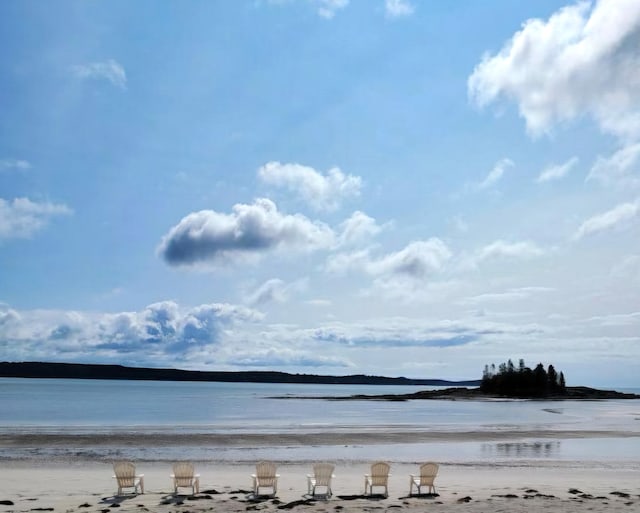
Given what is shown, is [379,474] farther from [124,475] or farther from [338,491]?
[124,475]

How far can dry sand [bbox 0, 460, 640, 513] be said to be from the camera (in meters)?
15.5

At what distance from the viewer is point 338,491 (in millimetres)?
18281

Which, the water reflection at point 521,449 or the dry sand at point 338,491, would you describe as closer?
the dry sand at point 338,491

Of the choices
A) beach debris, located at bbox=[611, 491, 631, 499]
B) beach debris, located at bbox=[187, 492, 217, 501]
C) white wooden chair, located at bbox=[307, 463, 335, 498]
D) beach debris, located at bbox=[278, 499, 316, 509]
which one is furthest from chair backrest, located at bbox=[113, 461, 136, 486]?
beach debris, located at bbox=[611, 491, 631, 499]

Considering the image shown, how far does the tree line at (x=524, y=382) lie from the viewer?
440 feet

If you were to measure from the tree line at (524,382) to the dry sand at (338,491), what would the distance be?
115 metres

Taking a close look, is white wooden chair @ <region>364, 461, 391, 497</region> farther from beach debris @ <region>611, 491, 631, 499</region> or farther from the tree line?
the tree line

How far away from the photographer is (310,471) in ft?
75.4

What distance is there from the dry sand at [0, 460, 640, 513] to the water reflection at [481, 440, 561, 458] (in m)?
4.46

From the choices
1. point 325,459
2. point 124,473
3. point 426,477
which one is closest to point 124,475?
point 124,473

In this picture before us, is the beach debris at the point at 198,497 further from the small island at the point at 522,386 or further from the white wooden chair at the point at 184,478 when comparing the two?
the small island at the point at 522,386

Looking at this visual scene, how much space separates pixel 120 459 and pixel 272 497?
1215 centimetres

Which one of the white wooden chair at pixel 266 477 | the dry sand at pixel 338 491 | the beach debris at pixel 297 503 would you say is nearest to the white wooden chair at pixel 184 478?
the dry sand at pixel 338 491

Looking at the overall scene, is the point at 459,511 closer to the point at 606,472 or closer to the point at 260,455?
the point at 606,472
